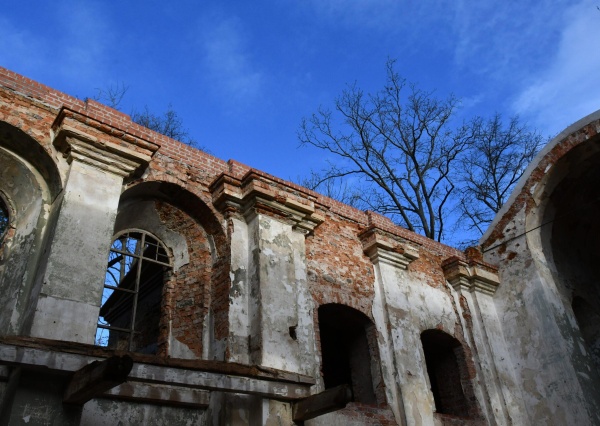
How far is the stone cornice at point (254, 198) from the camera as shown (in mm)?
6777

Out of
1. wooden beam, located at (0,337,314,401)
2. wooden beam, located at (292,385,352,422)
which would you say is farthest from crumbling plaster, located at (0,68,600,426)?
wooden beam, located at (292,385,352,422)

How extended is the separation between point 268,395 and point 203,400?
0.72 meters

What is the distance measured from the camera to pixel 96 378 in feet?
12.0

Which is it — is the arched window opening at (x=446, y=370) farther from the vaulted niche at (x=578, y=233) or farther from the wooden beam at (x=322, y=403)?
the wooden beam at (x=322, y=403)

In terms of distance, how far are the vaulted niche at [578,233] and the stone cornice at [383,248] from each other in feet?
10.8

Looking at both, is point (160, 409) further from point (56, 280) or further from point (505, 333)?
point (505, 333)

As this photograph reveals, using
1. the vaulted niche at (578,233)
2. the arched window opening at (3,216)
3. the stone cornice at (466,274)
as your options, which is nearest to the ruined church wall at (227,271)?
the arched window opening at (3,216)

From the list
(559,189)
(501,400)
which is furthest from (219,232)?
(559,189)

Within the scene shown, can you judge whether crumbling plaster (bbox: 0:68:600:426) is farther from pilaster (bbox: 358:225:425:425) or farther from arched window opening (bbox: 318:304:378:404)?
arched window opening (bbox: 318:304:378:404)

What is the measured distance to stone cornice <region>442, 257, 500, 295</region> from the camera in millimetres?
9438

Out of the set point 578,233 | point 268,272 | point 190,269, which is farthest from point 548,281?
point 190,269

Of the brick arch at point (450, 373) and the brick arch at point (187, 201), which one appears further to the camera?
the brick arch at point (450, 373)

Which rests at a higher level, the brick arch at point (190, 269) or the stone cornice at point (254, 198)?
the stone cornice at point (254, 198)

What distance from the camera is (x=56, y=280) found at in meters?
4.88
